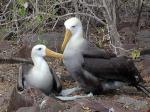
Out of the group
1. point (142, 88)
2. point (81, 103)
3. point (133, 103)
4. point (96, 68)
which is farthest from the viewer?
point (142, 88)

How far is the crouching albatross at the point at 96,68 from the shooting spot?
7.33m

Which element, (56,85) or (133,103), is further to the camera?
(56,85)

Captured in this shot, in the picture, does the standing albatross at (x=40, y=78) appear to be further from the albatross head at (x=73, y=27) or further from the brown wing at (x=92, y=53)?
the brown wing at (x=92, y=53)

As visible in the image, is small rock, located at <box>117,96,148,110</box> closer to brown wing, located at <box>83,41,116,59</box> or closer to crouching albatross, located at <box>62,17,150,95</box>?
crouching albatross, located at <box>62,17,150,95</box>

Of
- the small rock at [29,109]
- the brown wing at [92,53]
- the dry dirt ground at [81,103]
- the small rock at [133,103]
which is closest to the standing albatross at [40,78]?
the dry dirt ground at [81,103]

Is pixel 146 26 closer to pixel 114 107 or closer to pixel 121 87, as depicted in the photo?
pixel 121 87

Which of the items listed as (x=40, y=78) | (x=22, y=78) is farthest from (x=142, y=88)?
(x=22, y=78)

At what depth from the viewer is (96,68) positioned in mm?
7309

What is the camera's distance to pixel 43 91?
7.55 m

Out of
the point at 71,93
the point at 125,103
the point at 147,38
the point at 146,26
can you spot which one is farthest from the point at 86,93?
the point at 146,26

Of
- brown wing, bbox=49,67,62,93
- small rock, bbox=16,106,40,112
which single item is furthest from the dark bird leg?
small rock, bbox=16,106,40,112

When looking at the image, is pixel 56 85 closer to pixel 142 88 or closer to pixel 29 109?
pixel 142 88

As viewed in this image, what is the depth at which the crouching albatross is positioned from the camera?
7328 mm

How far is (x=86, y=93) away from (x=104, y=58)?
534 mm
